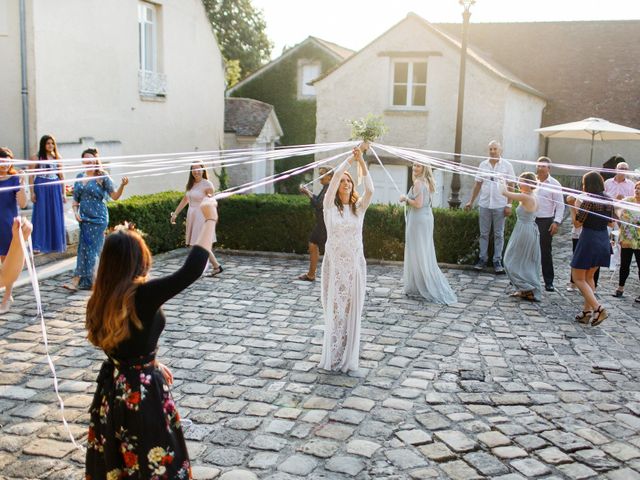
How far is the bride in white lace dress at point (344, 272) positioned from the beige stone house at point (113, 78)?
9.93m

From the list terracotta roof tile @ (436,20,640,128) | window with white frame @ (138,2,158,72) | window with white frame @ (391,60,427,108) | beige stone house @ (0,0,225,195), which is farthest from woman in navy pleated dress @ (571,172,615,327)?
terracotta roof tile @ (436,20,640,128)

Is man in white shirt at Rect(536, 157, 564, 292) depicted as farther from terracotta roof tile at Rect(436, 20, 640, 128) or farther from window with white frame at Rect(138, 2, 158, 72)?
terracotta roof tile at Rect(436, 20, 640, 128)

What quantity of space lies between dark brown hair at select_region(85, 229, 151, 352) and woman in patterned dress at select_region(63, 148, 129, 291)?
6.26 m

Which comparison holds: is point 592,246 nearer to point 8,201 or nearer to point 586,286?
point 586,286

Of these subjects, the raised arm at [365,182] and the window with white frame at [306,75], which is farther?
the window with white frame at [306,75]

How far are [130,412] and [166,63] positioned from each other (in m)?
17.2

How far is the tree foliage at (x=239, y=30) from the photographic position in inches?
1681

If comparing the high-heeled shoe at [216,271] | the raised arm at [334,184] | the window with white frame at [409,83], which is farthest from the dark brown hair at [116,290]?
the window with white frame at [409,83]

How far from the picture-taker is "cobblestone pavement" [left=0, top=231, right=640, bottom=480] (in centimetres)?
496

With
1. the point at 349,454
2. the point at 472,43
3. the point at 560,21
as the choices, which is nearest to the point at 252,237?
the point at 349,454

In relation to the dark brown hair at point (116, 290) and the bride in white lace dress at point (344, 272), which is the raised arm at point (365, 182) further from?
the dark brown hair at point (116, 290)

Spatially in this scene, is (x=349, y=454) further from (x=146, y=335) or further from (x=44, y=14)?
(x=44, y=14)

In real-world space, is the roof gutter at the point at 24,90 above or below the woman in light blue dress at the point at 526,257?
above

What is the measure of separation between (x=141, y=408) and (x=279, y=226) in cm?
983
